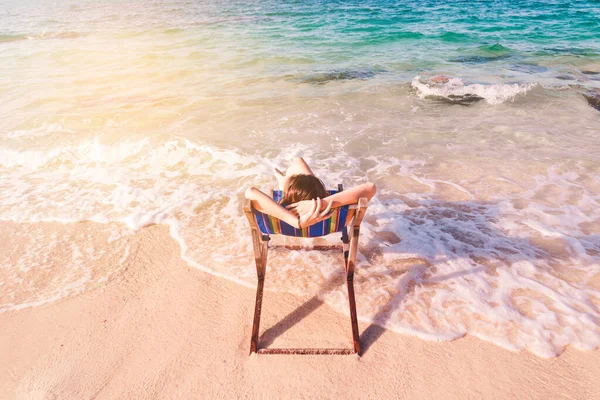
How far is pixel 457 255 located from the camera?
3.74 meters

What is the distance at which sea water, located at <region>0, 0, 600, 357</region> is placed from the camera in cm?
332

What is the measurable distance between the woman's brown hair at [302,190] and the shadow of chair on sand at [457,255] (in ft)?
3.65

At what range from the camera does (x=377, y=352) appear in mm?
2678

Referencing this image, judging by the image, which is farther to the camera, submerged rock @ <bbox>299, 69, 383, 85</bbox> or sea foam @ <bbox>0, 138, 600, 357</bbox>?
submerged rock @ <bbox>299, 69, 383, 85</bbox>

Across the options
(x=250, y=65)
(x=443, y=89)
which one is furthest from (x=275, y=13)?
(x=443, y=89)

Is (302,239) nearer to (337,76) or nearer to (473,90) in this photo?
(473,90)

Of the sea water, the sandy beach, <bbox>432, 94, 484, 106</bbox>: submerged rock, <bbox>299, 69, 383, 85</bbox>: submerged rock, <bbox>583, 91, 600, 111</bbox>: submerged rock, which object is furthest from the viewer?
<bbox>299, 69, 383, 85</bbox>: submerged rock

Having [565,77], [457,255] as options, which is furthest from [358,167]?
[565,77]

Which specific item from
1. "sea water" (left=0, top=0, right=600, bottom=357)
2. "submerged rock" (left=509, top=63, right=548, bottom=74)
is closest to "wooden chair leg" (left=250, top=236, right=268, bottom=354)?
"sea water" (left=0, top=0, right=600, bottom=357)

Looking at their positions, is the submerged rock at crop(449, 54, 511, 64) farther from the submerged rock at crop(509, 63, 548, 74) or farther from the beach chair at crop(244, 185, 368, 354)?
the beach chair at crop(244, 185, 368, 354)

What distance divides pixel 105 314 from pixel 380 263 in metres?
2.67

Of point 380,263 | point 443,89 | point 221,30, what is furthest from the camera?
point 221,30

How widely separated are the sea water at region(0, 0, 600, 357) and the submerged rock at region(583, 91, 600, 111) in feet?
0.43

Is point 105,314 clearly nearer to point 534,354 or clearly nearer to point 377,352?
point 377,352
